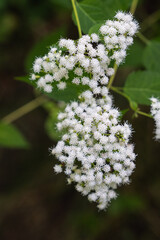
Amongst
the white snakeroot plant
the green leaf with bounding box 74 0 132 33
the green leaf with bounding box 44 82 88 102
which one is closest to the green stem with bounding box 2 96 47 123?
the green leaf with bounding box 44 82 88 102

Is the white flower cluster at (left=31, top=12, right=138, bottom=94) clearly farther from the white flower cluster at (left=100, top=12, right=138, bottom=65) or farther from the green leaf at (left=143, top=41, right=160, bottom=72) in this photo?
the green leaf at (left=143, top=41, right=160, bottom=72)

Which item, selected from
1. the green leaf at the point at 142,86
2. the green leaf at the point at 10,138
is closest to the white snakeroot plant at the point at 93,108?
the green leaf at the point at 142,86

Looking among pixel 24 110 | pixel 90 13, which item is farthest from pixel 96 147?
pixel 24 110

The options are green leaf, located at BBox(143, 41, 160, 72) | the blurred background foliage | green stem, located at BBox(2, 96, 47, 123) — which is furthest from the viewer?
the blurred background foliage

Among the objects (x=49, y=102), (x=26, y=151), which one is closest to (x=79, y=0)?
(x=49, y=102)

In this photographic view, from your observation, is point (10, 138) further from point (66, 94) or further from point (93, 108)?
point (93, 108)

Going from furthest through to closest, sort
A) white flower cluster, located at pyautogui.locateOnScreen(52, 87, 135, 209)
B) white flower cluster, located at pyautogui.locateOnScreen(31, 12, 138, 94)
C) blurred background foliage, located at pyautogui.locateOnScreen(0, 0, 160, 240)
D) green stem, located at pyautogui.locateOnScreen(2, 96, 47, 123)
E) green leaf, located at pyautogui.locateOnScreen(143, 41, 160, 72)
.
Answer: blurred background foliage, located at pyautogui.locateOnScreen(0, 0, 160, 240), green stem, located at pyautogui.locateOnScreen(2, 96, 47, 123), green leaf, located at pyautogui.locateOnScreen(143, 41, 160, 72), white flower cluster, located at pyautogui.locateOnScreen(52, 87, 135, 209), white flower cluster, located at pyautogui.locateOnScreen(31, 12, 138, 94)

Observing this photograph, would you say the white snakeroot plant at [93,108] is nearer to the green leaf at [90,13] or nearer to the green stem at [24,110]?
the green leaf at [90,13]
